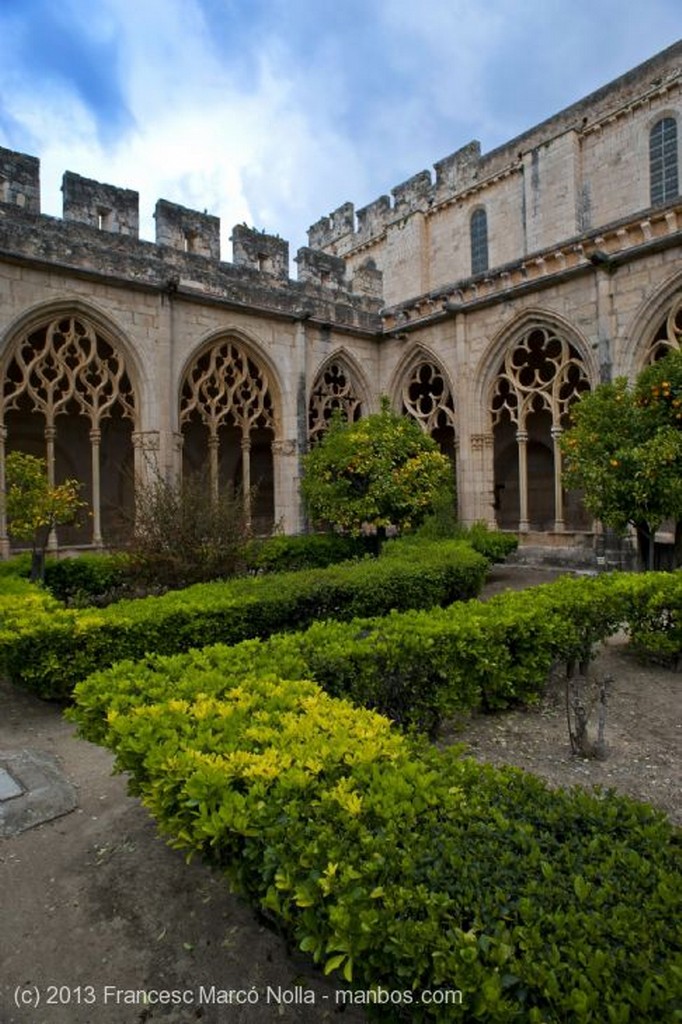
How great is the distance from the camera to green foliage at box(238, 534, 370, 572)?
9898mm

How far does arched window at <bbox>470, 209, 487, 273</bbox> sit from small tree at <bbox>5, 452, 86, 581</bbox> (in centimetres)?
1384

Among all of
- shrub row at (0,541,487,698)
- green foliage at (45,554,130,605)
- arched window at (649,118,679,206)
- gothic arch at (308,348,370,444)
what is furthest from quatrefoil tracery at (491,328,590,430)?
green foliage at (45,554,130,605)

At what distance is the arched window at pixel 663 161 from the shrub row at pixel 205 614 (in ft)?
37.7

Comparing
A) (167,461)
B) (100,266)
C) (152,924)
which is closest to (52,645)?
(152,924)

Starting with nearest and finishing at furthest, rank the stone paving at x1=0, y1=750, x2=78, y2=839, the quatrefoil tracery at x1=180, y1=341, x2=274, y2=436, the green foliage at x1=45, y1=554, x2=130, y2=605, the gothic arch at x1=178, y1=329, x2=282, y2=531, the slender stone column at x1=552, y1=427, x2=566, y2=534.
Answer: the stone paving at x1=0, y1=750, x2=78, y2=839, the green foliage at x1=45, y1=554, x2=130, y2=605, the slender stone column at x1=552, y1=427, x2=566, y2=534, the gothic arch at x1=178, y1=329, x2=282, y2=531, the quatrefoil tracery at x1=180, y1=341, x2=274, y2=436

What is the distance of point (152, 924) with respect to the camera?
239cm

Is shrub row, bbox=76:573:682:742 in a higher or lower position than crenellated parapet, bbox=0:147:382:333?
lower

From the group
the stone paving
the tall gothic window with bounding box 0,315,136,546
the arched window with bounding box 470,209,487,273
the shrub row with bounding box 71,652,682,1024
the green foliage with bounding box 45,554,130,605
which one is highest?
the arched window with bounding box 470,209,487,273

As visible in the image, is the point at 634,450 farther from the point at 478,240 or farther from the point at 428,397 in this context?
the point at 478,240

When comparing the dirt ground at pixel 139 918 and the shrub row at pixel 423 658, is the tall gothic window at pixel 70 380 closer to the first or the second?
the shrub row at pixel 423 658

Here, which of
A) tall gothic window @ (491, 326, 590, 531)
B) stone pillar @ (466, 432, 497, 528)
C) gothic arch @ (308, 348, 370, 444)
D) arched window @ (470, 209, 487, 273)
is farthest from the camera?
arched window @ (470, 209, 487, 273)

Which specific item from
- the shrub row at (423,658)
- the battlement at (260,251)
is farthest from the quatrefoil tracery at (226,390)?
the shrub row at (423,658)

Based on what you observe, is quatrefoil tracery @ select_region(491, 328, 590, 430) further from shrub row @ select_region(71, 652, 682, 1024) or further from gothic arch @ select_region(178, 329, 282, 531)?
shrub row @ select_region(71, 652, 682, 1024)

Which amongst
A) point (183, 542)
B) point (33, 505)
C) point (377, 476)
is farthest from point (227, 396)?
point (33, 505)
